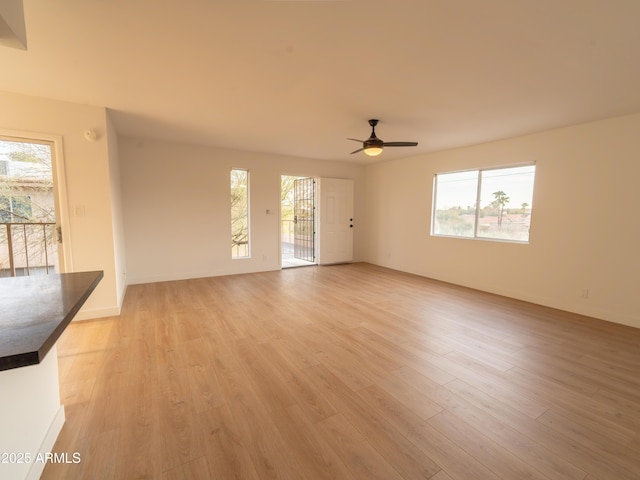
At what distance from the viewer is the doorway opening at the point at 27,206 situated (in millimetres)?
2965

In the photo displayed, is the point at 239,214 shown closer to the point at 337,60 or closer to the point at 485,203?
the point at 337,60

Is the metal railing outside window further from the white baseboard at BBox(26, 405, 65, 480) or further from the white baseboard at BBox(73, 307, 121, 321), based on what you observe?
the white baseboard at BBox(26, 405, 65, 480)

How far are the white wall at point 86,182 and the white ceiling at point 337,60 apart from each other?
184 millimetres

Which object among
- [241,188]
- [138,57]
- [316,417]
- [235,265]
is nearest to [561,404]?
[316,417]

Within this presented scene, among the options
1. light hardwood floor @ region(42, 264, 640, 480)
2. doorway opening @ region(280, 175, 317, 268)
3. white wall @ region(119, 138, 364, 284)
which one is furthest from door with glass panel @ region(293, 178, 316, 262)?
light hardwood floor @ region(42, 264, 640, 480)

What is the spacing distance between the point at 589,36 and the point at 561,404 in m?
2.49

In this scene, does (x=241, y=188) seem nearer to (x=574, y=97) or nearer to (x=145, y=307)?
→ (x=145, y=307)

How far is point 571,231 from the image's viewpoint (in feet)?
12.3

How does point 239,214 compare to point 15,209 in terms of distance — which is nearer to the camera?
point 15,209

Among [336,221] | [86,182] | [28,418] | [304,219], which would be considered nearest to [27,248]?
[86,182]

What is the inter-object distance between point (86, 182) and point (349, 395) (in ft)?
11.9

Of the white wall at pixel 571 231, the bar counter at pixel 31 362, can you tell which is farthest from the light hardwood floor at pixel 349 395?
the white wall at pixel 571 231

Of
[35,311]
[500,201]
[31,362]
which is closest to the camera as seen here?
[31,362]

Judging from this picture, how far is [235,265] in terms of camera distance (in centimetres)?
566
